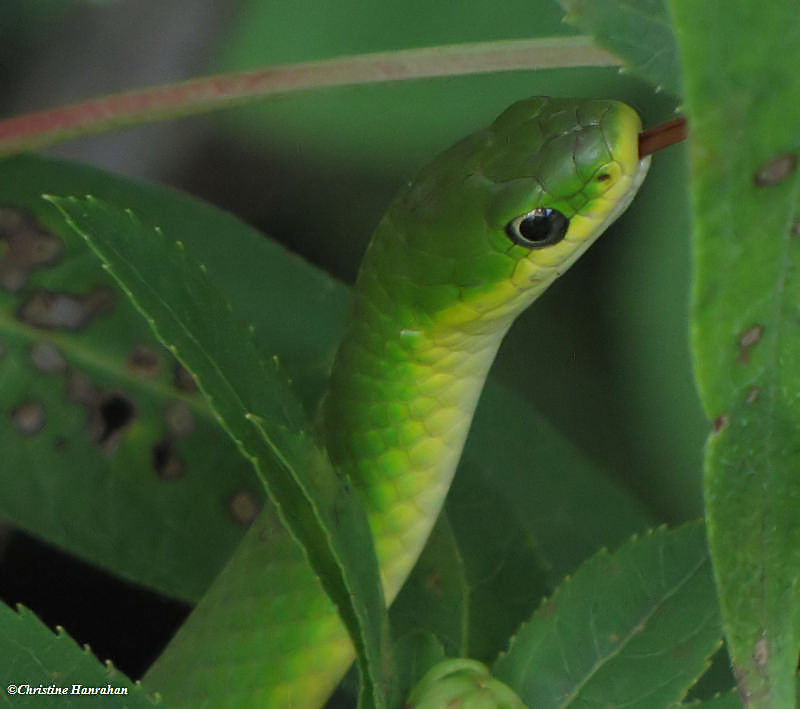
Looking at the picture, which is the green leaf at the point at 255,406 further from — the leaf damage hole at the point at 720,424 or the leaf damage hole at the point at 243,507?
the leaf damage hole at the point at 243,507

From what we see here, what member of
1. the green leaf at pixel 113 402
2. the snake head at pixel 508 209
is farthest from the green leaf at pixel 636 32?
the green leaf at pixel 113 402

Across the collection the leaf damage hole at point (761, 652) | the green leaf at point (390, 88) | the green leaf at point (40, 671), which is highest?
the green leaf at point (390, 88)

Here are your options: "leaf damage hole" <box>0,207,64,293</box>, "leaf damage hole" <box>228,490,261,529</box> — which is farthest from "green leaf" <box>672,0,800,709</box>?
"leaf damage hole" <box>0,207,64,293</box>

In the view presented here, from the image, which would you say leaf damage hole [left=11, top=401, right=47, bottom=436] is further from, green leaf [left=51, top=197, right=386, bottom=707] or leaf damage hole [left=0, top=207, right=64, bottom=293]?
green leaf [left=51, top=197, right=386, bottom=707]

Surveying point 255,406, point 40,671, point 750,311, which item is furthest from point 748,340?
point 40,671

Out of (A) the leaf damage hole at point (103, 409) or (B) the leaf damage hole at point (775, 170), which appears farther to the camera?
(A) the leaf damage hole at point (103, 409)

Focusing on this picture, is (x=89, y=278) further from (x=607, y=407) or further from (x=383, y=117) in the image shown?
(x=607, y=407)

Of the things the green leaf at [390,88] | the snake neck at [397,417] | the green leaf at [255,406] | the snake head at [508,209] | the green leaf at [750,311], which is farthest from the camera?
the green leaf at [390,88]
